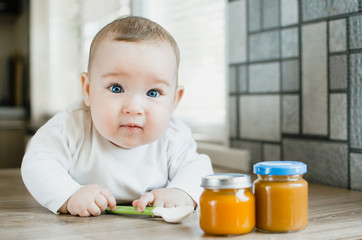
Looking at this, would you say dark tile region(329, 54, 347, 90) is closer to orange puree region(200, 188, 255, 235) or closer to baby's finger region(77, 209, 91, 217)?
orange puree region(200, 188, 255, 235)

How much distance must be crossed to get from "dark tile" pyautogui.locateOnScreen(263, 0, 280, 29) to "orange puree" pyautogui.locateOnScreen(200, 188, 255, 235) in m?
0.89

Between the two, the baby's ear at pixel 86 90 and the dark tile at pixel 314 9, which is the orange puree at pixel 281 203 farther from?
the dark tile at pixel 314 9

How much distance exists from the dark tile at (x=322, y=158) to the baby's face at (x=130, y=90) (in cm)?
56

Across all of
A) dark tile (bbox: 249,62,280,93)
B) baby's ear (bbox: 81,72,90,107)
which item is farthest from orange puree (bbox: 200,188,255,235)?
dark tile (bbox: 249,62,280,93)

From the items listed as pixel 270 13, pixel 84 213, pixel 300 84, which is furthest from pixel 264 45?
pixel 84 213

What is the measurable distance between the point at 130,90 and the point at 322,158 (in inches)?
26.3

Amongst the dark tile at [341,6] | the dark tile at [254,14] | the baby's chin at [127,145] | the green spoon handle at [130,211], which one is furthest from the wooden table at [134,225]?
the dark tile at [254,14]

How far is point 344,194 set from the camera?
1187mm

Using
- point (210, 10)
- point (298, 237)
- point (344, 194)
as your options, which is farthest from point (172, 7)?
point (298, 237)

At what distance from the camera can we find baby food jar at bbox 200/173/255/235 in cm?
73

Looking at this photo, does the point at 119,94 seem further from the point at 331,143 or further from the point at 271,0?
the point at 271,0

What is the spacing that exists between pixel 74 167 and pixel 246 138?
785mm

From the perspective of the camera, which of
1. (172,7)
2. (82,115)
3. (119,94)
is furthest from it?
(172,7)

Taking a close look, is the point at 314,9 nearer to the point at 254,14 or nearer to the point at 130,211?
the point at 254,14
